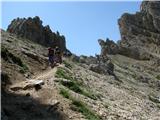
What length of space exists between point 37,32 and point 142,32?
153 feet

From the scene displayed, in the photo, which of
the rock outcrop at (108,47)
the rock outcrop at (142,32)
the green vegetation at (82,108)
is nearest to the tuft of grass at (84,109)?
the green vegetation at (82,108)

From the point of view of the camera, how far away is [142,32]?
122438mm

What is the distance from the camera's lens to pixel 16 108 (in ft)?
69.2

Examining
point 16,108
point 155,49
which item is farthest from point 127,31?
point 16,108

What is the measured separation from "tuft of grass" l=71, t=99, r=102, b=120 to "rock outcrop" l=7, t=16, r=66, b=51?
60.3 metres

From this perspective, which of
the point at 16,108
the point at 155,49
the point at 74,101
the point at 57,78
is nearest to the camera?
the point at 16,108

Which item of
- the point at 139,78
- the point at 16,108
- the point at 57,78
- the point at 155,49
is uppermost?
the point at 155,49

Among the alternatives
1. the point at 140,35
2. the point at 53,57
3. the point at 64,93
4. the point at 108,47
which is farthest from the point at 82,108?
the point at 140,35

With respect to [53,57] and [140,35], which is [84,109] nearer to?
[53,57]

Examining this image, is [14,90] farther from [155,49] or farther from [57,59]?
[155,49]

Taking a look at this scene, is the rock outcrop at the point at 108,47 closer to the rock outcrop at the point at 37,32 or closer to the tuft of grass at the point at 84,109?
the rock outcrop at the point at 37,32

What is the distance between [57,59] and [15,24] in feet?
157

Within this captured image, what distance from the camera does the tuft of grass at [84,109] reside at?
71.9 feet

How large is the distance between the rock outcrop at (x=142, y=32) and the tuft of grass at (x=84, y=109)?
285ft
